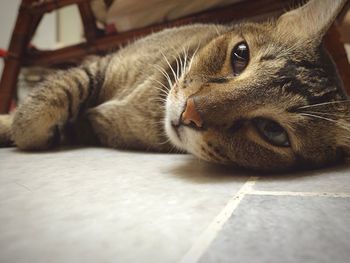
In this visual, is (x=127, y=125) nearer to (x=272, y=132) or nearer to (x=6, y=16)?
(x=272, y=132)

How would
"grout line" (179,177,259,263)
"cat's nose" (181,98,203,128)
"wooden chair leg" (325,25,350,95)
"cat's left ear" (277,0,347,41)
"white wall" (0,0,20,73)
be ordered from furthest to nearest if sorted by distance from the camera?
"white wall" (0,0,20,73) < "wooden chair leg" (325,25,350,95) < "cat's left ear" (277,0,347,41) < "cat's nose" (181,98,203,128) < "grout line" (179,177,259,263)

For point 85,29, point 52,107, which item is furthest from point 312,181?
point 85,29

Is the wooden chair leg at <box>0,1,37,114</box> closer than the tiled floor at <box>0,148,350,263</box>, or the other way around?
the tiled floor at <box>0,148,350,263</box>

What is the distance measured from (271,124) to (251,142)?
85mm

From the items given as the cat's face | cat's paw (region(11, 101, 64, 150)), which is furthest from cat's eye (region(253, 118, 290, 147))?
cat's paw (region(11, 101, 64, 150))

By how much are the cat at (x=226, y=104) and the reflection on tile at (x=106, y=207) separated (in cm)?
15

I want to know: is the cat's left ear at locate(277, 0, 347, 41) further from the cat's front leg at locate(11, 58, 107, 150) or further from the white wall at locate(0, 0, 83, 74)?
the white wall at locate(0, 0, 83, 74)

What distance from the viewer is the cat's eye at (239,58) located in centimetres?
121

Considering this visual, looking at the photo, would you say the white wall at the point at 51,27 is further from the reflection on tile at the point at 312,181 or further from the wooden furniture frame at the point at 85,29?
the reflection on tile at the point at 312,181

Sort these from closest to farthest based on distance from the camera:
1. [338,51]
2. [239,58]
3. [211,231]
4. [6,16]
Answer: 1. [211,231]
2. [239,58]
3. [338,51]
4. [6,16]

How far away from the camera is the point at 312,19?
1.42 metres

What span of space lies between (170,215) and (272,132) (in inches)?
21.5

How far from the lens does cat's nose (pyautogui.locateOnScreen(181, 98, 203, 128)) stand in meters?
1.04

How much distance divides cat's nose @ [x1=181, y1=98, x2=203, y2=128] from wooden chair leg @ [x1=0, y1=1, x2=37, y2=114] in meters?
1.77
